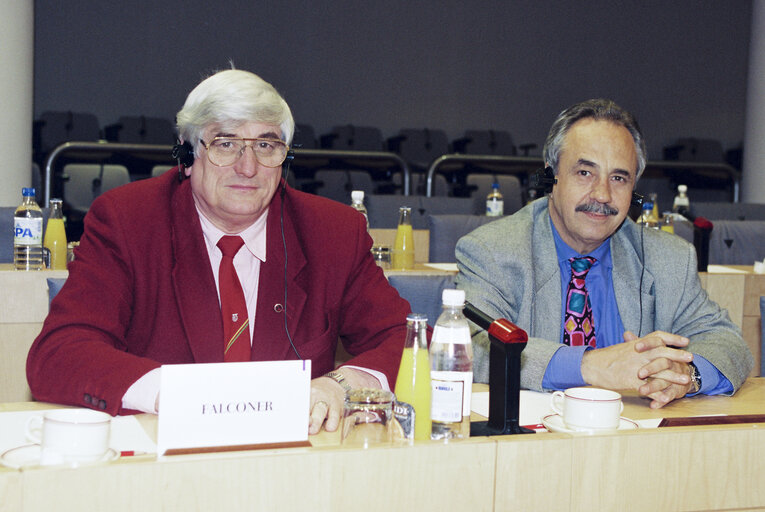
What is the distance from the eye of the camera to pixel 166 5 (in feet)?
24.4

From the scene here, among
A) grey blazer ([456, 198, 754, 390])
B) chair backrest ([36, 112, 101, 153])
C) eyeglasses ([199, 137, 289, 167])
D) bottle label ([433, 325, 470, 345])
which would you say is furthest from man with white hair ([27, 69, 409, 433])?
chair backrest ([36, 112, 101, 153])

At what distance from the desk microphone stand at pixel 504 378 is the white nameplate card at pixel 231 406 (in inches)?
10.9

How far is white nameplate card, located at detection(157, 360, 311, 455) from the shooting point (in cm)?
93

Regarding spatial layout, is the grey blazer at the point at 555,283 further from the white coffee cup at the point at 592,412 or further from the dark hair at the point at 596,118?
the white coffee cup at the point at 592,412

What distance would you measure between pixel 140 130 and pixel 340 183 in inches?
75.4

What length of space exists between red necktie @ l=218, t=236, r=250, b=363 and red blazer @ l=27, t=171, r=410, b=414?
0.02 meters

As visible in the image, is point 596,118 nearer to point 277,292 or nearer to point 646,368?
point 646,368

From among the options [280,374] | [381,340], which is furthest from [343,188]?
[280,374]

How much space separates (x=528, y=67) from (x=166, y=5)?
145 inches

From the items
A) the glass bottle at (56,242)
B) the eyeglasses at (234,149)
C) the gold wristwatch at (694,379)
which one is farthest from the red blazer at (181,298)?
the glass bottle at (56,242)

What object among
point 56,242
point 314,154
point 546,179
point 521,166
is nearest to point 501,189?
point 521,166

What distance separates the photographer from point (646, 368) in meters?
1.48

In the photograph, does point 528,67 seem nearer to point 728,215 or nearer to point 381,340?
point 728,215

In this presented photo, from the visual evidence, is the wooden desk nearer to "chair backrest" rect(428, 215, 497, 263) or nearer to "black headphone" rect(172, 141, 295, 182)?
"black headphone" rect(172, 141, 295, 182)
